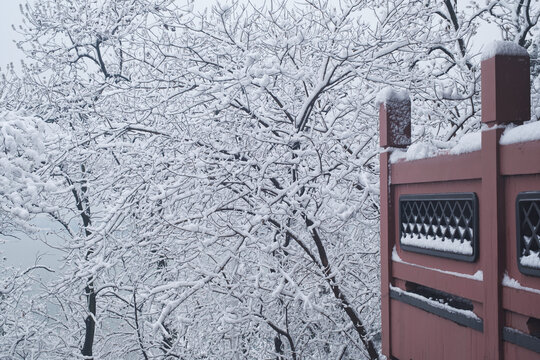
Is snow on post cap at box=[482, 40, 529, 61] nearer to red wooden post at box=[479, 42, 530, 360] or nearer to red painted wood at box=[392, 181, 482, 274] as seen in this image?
red wooden post at box=[479, 42, 530, 360]

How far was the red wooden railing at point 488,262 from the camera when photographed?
2822 mm

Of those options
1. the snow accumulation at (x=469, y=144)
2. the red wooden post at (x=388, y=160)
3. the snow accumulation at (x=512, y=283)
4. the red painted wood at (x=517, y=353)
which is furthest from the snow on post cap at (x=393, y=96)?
the red painted wood at (x=517, y=353)

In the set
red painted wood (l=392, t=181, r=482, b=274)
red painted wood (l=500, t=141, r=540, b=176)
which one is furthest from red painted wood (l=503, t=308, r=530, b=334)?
red painted wood (l=500, t=141, r=540, b=176)

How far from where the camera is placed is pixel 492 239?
302cm

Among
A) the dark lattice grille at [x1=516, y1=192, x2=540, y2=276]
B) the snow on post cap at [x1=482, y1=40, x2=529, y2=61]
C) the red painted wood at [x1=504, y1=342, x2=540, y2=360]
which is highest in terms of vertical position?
the snow on post cap at [x1=482, y1=40, x2=529, y2=61]

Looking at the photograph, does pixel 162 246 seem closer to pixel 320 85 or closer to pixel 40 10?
pixel 320 85

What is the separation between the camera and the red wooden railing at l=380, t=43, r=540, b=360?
111 inches

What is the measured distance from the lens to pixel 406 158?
13.9ft

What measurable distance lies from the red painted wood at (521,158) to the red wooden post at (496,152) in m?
0.05

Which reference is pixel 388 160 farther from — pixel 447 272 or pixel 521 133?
pixel 521 133

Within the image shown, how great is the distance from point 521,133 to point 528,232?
1.82ft

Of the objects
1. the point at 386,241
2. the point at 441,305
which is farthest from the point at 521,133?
the point at 386,241

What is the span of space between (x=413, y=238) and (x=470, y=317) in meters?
0.89

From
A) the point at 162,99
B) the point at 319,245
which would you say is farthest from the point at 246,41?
the point at 319,245
